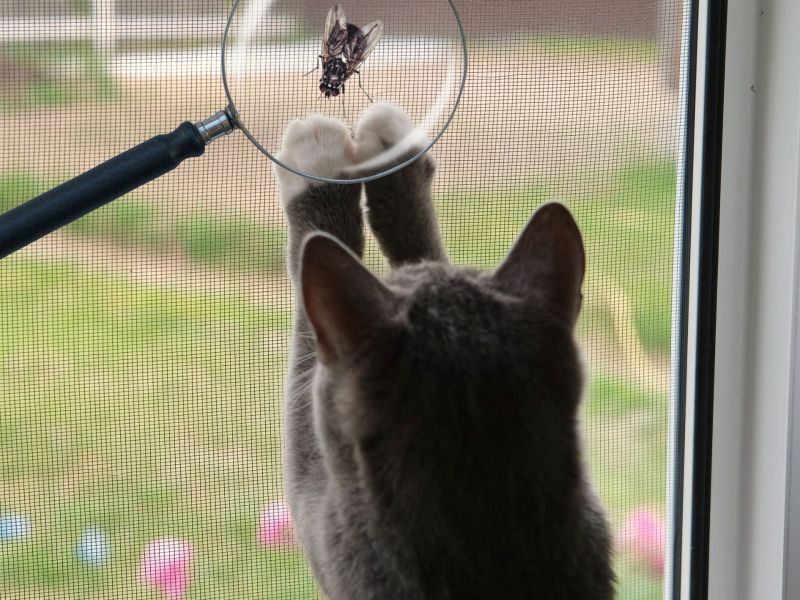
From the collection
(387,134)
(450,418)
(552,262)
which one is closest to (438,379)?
(450,418)

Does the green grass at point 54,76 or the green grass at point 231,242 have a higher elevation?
the green grass at point 54,76

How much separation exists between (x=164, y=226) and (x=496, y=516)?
0.51 m

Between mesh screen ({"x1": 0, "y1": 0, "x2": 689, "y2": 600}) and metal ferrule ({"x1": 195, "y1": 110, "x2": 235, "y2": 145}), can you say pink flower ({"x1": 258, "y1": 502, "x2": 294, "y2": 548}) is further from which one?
metal ferrule ({"x1": 195, "y1": 110, "x2": 235, "y2": 145})

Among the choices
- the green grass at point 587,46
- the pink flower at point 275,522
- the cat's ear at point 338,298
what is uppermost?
the green grass at point 587,46

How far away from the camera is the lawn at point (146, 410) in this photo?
3.17 ft

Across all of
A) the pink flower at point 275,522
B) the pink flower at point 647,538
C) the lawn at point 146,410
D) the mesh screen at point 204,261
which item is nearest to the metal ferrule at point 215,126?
the mesh screen at point 204,261

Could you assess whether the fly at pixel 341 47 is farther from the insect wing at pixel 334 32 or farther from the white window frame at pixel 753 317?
the white window frame at pixel 753 317

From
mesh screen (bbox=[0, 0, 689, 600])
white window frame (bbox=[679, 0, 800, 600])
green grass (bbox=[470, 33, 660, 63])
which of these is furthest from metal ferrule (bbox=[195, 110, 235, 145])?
white window frame (bbox=[679, 0, 800, 600])

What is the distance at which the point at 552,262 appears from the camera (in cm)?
87

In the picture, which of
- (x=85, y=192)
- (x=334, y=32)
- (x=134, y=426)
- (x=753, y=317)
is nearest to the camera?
(x=85, y=192)

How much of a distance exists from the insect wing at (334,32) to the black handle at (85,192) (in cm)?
19

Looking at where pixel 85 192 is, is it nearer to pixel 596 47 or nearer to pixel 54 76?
pixel 54 76

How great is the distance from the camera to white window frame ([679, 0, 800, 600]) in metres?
1.09

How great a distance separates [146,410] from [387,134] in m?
0.43
